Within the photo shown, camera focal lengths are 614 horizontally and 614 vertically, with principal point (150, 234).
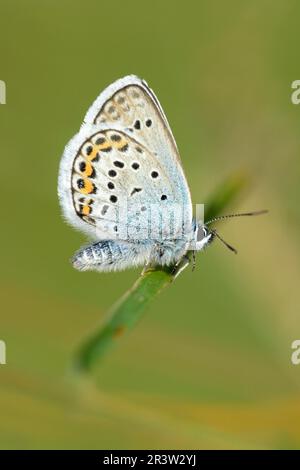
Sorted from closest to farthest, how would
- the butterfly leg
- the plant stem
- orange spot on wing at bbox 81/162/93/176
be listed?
the plant stem → the butterfly leg → orange spot on wing at bbox 81/162/93/176

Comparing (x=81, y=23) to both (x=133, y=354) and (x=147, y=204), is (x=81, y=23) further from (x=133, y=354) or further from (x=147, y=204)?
(x=133, y=354)

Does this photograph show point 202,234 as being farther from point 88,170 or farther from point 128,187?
point 88,170

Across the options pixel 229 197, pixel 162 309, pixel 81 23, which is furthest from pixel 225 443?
pixel 81 23

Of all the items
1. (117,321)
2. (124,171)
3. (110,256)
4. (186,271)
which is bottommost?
(117,321)

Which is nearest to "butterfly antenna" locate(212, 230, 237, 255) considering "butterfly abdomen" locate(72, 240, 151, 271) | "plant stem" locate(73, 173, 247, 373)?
"butterfly abdomen" locate(72, 240, 151, 271)

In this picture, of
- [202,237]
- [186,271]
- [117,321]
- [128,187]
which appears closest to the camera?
[117,321]

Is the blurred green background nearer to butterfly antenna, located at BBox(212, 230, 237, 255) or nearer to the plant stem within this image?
butterfly antenna, located at BBox(212, 230, 237, 255)

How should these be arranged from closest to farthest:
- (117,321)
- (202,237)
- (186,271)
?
(117,321) → (186,271) → (202,237)

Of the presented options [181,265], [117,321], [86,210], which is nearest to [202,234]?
[181,265]
